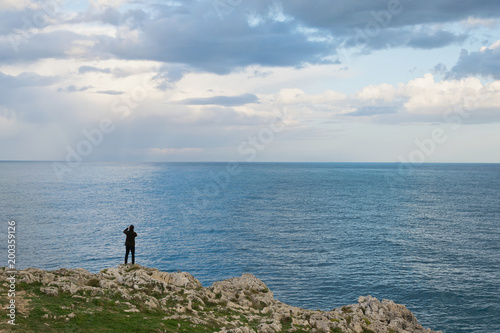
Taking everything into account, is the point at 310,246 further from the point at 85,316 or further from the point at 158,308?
the point at 85,316

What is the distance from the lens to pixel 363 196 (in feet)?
543

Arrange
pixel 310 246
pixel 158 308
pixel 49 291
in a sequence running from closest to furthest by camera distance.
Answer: pixel 49 291 < pixel 158 308 < pixel 310 246

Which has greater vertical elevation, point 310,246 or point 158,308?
point 158,308

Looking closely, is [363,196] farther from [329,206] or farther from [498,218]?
[498,218]

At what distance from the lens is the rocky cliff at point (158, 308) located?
21.3 metres

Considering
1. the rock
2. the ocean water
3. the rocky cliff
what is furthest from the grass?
the ocean water

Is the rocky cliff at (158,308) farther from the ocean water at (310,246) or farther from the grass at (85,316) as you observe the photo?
the ocean water at (310,246)

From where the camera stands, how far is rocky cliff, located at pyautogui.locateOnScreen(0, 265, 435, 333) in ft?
70.0

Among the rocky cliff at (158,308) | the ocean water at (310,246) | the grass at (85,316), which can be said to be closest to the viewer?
the grass at (85,316)

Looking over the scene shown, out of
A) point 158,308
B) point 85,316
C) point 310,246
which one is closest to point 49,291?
point 85,316

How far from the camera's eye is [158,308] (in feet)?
83.4

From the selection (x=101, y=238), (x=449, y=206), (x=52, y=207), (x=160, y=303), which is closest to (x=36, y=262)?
(x=101, y=238)

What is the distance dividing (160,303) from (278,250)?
51.0 meters

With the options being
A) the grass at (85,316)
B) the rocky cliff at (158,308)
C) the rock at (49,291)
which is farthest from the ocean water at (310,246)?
the rock at (49,291)
